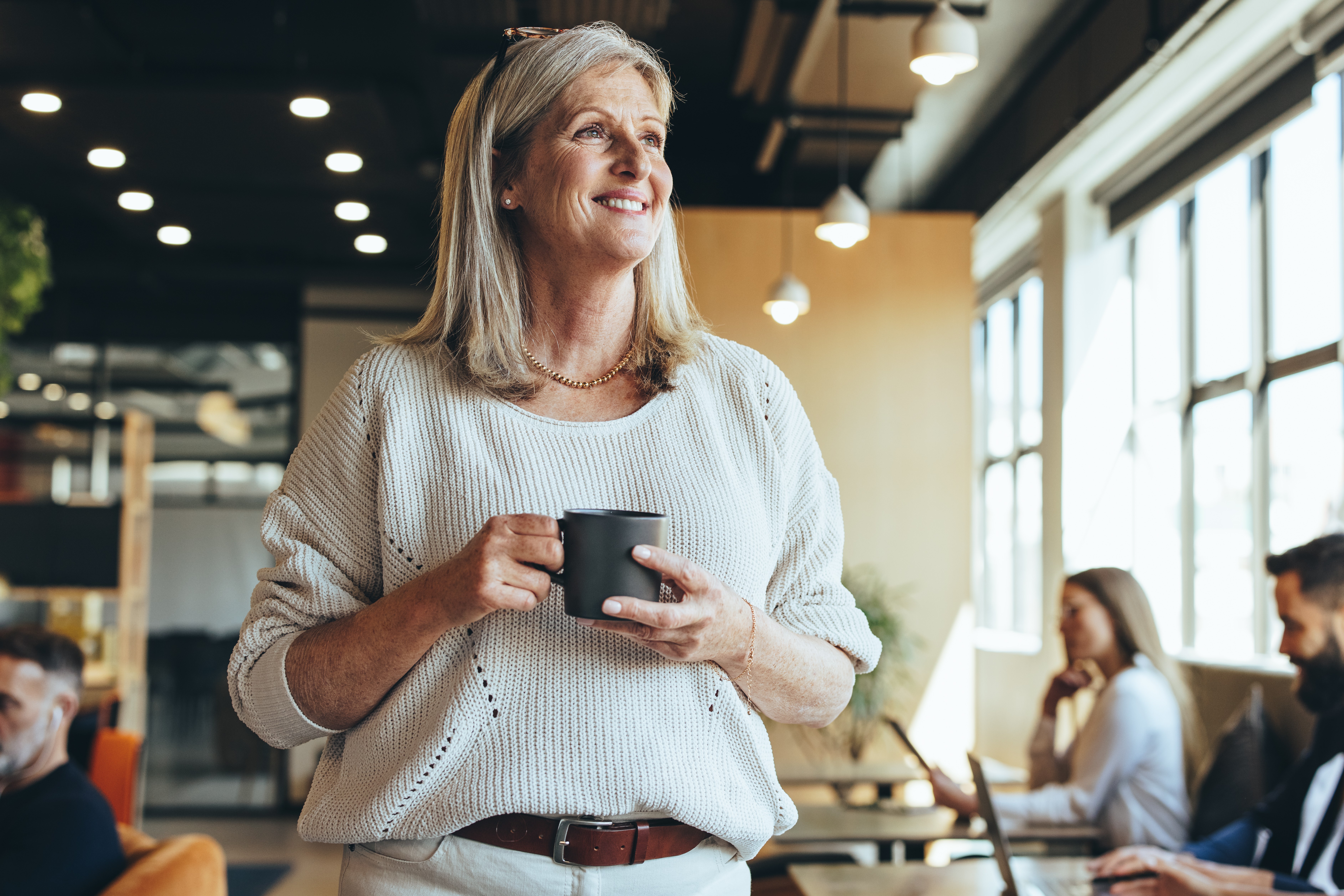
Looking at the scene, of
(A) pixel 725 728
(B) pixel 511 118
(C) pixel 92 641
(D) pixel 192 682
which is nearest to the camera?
(A) pixel 725 728

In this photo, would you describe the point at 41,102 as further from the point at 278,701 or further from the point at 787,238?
the point at 278,701

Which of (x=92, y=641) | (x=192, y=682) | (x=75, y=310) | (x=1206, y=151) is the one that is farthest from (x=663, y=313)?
(x=75, y=310)

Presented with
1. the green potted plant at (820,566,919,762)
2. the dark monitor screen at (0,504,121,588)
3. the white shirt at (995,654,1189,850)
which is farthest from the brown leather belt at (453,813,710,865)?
the dark monitor screen at (0,504,121,588)

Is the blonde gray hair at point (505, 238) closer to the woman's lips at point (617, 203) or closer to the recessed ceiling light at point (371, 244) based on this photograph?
the woman's lips at point (617, 203)

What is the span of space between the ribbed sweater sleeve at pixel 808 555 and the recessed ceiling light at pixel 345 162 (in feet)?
14.3

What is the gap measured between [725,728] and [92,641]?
22.3 ft

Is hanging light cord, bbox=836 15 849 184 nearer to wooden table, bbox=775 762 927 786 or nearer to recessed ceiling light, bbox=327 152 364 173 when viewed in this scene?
recessed ceiling light, bbox=327 152 364 173

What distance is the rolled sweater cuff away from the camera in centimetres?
103

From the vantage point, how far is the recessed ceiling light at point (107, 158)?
5.02 meters

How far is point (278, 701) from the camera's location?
3.38 ft

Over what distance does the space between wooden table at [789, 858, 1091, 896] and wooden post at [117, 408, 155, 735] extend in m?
5.66

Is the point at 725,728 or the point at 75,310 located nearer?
the point at 725,728

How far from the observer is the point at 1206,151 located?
590 centimetres

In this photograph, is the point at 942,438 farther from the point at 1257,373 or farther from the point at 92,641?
the point at 92,641
